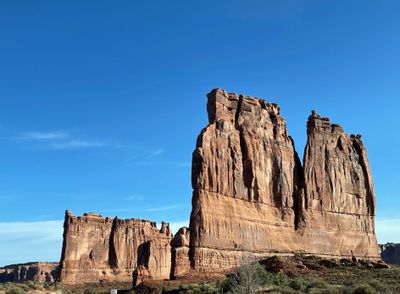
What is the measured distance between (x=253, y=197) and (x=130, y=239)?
57.6m

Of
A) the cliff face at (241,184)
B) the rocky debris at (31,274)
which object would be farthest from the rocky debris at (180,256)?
the rocky debris at (31,274)

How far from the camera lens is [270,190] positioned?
6838 centimetres

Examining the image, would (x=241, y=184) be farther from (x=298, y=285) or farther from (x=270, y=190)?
(x=298, y=285)

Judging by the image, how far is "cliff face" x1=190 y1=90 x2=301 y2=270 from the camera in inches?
2188

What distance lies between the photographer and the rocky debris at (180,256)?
5122 centimetres

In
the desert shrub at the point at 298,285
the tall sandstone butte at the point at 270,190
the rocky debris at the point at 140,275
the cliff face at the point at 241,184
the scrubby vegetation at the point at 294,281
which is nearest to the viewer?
the scrubby vegetation at the point at 294,281

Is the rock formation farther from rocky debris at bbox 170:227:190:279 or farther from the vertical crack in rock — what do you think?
the vertical crack in rock

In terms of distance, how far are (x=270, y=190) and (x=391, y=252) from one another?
10250 centimetres

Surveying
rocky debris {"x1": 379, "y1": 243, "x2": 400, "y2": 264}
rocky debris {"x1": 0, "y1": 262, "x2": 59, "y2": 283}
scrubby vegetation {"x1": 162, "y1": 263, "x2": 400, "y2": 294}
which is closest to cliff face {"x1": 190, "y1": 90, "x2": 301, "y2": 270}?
scrubby vegetation {"x1": 162, "y1": 263, "x2": 400, "y2": 294}

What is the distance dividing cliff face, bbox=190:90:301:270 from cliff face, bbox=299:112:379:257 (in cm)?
227

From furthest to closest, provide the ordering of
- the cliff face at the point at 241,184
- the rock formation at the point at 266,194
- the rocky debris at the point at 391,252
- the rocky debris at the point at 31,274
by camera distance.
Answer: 1. the rocky debris at the point at 391,252
2. the rocky debris at the point at 31,274
3. the cliff face at the point at 241,184
4. the rock formation at the point at 266,194

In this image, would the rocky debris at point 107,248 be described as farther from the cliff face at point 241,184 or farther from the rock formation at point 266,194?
the cliff face at point 241,184

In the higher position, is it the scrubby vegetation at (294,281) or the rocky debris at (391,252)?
the rocky debris at (391,252)

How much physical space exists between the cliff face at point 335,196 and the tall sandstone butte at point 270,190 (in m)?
0.14
